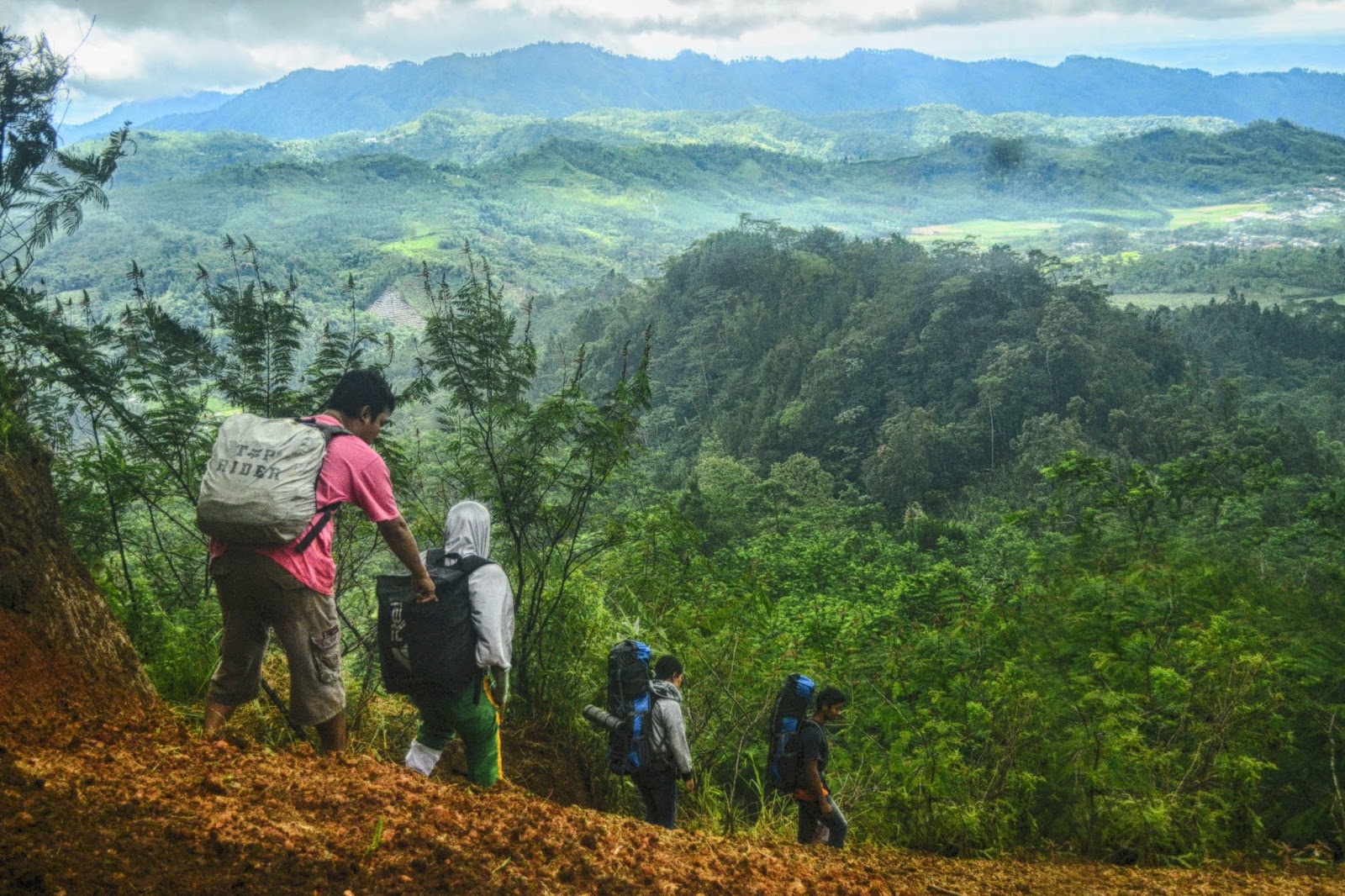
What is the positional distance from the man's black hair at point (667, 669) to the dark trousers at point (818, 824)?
80 centimetres

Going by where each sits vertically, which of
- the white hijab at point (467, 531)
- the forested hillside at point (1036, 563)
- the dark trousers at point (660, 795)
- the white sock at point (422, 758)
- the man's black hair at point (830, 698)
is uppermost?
the white hijab at point (467, 531)

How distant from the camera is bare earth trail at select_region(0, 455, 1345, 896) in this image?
5.97 feet

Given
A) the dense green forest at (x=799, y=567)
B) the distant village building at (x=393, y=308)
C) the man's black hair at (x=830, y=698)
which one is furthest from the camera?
the distant village building at (x=393, y=308)

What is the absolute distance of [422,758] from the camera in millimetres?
3105

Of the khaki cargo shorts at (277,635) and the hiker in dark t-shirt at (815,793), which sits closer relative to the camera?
the khaki cargo shorts at (277,635)

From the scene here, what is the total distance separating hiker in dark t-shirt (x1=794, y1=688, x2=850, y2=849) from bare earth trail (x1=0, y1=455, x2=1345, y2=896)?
650 mm

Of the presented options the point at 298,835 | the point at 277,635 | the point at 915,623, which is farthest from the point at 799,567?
the point at 298,835

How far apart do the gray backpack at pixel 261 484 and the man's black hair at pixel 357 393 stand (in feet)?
0.82

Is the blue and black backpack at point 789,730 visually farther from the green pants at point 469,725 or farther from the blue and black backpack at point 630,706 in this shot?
the green pants at point 469,725

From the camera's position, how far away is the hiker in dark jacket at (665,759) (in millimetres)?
3662

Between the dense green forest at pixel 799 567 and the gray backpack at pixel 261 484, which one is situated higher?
the gray backpack at pixel 261 484

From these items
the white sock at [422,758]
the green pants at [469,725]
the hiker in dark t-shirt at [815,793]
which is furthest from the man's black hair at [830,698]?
the white sock at [422,758]

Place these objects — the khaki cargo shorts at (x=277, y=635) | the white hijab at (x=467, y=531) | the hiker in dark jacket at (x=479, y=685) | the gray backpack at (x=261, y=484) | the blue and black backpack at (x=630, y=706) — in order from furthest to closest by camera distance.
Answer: the blue and black backpack at (x=630, y=706) < the white hijab at (x=467, y=531) < the hiker in dark jacket at (x=479, y=685) < the khaki cargo shorts at (x=277, y=635) < the gray backpack at (x=261, y=484)

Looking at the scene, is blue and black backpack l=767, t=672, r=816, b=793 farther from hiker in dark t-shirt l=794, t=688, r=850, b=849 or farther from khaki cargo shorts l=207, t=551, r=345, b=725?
khaki cargo shorts l=207, t=551, r=345, b=725
